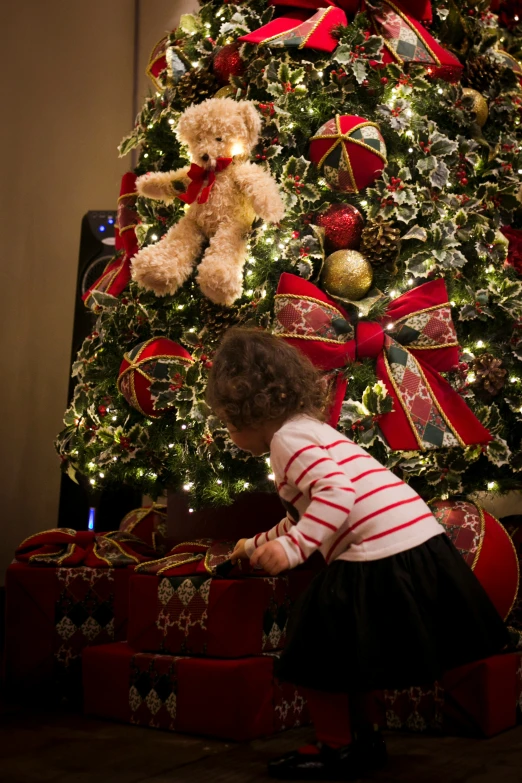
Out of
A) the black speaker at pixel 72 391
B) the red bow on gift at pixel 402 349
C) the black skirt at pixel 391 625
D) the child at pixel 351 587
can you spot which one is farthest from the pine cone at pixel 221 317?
the black speaker at pixel 72 391

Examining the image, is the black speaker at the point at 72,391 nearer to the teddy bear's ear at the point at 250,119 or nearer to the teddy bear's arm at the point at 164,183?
the teddy bear's arm at the point at 164,183

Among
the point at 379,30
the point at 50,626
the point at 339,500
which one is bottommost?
the point at 50,626

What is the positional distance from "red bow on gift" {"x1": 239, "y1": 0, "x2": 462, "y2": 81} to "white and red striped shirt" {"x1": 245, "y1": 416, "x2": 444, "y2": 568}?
832mm

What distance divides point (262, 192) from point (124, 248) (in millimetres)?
515

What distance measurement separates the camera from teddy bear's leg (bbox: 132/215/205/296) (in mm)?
1595

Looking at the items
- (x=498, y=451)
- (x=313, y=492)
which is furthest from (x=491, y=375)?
(x=313, y=492)

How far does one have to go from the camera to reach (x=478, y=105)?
1801 millimetres

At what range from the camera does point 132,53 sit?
316cm

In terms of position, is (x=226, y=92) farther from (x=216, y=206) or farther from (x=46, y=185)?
(x=46, y=185)

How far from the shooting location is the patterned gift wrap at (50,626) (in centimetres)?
164

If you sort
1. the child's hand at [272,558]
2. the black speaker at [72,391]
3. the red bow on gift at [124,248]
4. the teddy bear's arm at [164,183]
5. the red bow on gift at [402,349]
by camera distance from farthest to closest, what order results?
the black speaker at [72,391], the red bow on gift at [124,248], the teddy bear's arm at [164,183], the red bow on gift at [402,349], the child's hand at [272,558]

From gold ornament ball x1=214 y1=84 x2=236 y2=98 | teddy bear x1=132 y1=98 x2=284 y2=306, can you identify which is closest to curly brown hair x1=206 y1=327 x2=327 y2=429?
teddy bear x1=132 y1=98 x2=284 y2=306

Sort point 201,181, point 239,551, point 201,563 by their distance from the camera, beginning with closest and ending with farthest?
point 239,551, point 201,563, point 201,181

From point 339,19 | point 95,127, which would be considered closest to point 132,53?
point 95,127
